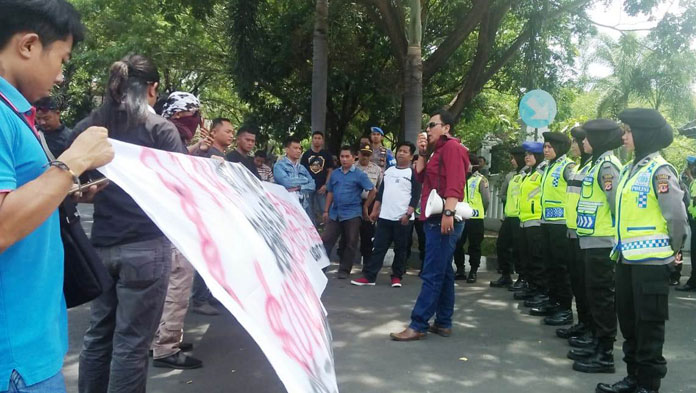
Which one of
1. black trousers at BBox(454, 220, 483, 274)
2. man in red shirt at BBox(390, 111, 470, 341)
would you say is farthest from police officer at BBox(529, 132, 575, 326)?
black trousers at BBox(454, 220, 483, 274)

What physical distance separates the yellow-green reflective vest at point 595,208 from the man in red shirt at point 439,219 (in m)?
0.93

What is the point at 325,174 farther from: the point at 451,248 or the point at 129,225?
the point at 129,225

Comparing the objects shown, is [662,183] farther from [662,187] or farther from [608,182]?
[608,182]

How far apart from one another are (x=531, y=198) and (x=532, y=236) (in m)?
0.44

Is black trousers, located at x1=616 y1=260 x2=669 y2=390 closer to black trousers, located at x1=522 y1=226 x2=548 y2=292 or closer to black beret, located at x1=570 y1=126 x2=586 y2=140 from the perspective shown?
black beret, located at x1=570 y1=126 x2=586 y2=140

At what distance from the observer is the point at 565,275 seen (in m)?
5.81

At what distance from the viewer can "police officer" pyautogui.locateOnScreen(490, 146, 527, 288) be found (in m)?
7.41

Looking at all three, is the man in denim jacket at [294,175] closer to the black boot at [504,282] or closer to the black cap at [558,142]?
the black boot at [504,282]

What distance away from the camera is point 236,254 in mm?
1954

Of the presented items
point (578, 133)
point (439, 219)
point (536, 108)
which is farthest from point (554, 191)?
point (536, 108)

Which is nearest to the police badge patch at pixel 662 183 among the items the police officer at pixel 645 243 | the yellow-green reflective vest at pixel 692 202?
the police officer at pixel 645 243

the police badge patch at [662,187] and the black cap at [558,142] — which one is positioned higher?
the black cap at [558,142]

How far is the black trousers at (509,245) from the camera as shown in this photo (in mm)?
7508

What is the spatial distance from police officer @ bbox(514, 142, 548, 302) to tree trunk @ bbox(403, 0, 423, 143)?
11.3 feet
